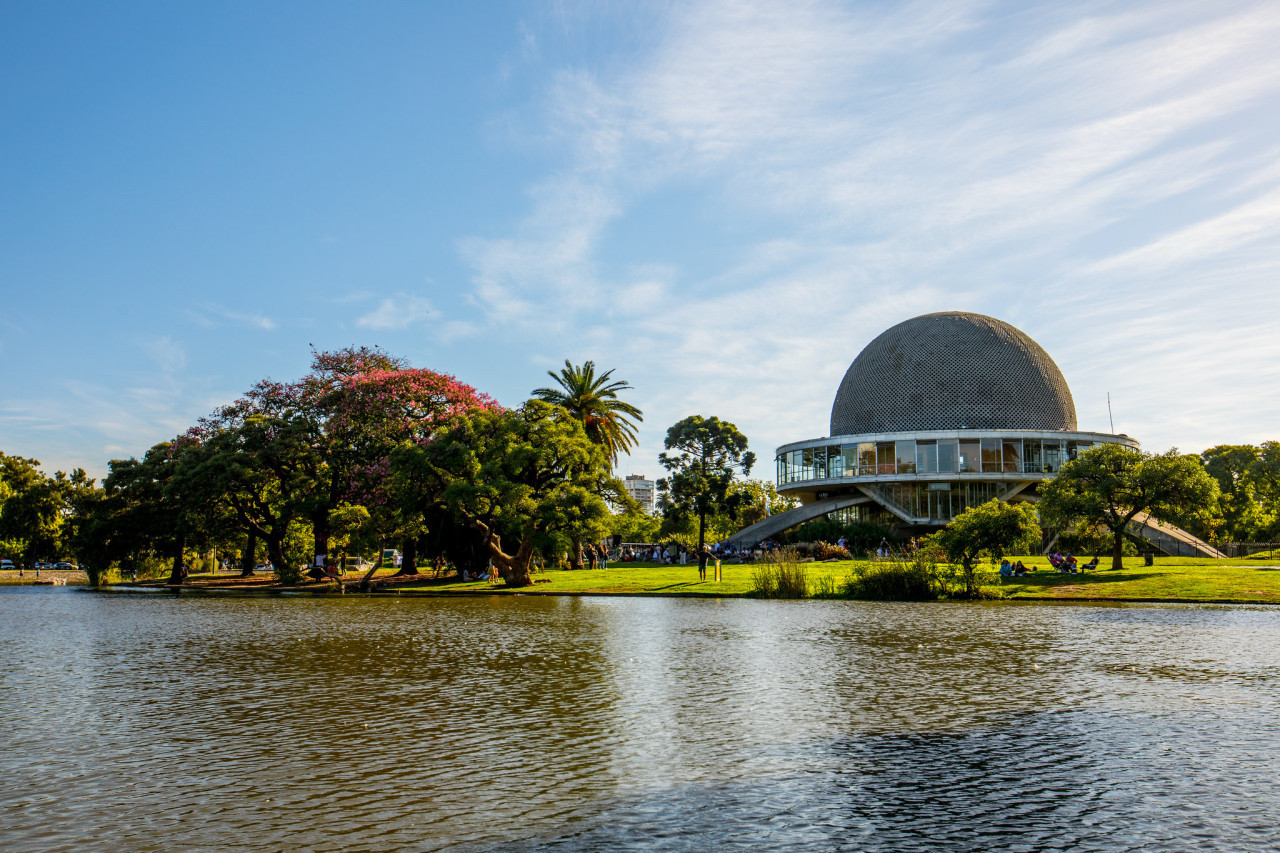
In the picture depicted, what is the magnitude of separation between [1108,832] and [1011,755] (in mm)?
2049

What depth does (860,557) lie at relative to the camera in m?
52.9

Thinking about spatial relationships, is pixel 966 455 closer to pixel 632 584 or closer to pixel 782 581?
pixel 632 584

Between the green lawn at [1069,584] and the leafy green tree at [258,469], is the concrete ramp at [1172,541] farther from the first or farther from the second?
the leafy green tree at [258,469]

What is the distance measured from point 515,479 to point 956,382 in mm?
44433

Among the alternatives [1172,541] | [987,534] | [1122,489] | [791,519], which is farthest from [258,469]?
[1172,541]

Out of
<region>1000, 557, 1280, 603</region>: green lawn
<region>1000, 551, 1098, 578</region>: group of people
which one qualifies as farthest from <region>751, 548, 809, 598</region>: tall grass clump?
<region>1000, 551, 1098, 578</region>: group of people

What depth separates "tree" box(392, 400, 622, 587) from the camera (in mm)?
34938

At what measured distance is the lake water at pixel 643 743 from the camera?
594 centimetres

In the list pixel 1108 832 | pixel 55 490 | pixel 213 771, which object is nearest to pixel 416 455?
pixel 213 771

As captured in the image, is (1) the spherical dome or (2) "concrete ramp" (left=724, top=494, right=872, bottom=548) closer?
(1) the spherical dome

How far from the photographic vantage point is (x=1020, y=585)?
30.7m

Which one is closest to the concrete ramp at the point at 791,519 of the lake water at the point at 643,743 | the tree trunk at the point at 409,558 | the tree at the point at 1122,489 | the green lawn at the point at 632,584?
the green lawn at the point at 632,584

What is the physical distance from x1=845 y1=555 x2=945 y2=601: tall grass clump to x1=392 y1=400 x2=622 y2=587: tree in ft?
31.8

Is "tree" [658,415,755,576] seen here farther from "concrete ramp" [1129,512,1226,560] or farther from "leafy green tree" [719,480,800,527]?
"concrete ramp" [1129,512,1226,560]
